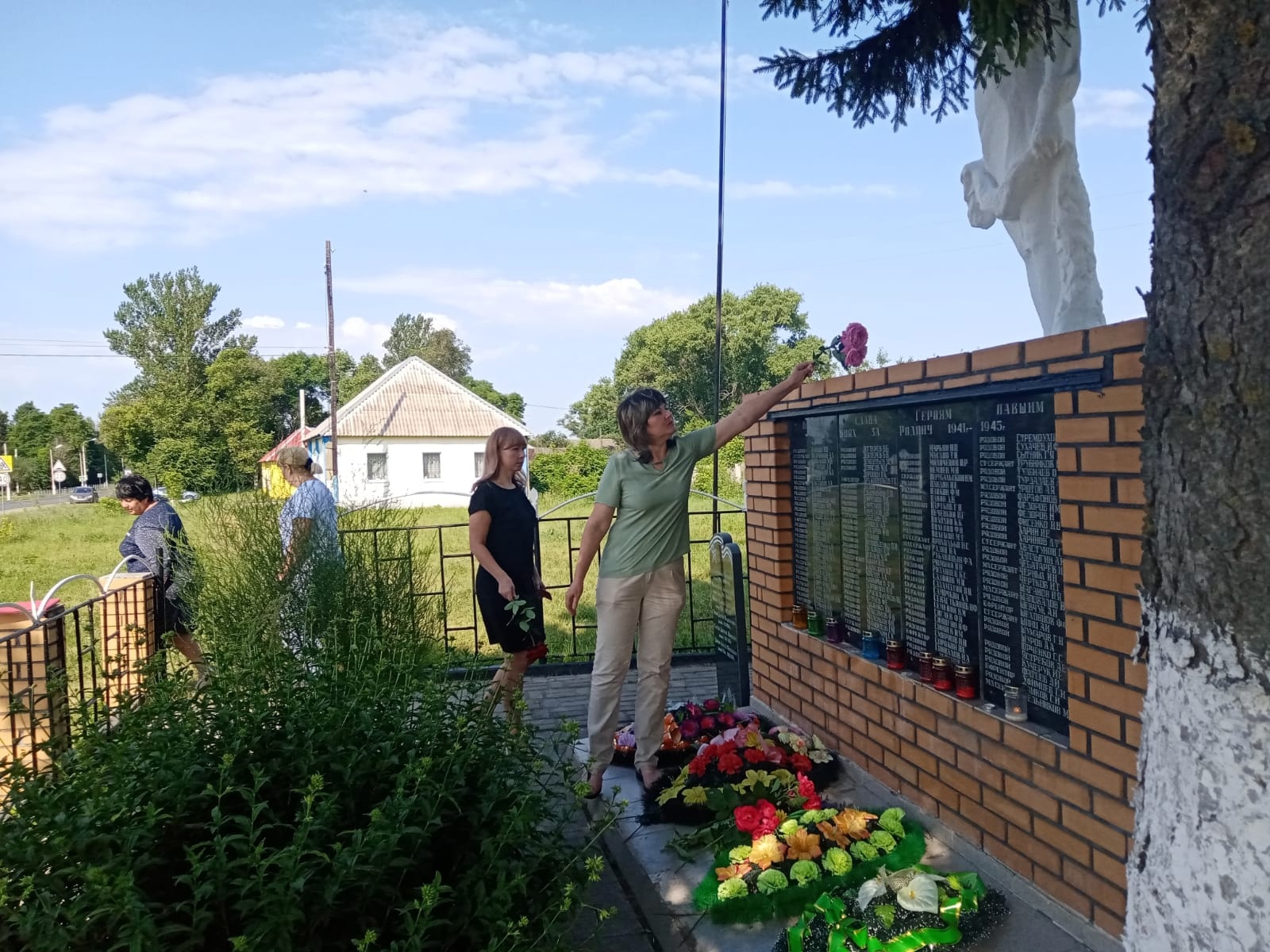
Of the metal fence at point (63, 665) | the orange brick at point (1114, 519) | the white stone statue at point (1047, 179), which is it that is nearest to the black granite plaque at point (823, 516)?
the white stone statue at point (1047, 179)

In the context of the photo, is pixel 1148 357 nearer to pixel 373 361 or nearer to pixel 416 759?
pixel 416 759

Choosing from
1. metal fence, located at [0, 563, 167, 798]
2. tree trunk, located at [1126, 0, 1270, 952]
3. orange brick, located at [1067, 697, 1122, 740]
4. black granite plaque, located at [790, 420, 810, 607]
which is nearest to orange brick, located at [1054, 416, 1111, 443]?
orange brick, located at [1067, 697, 1122, 740]

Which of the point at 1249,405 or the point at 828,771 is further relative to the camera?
the point at 828,771

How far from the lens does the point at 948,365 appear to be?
10.9ft

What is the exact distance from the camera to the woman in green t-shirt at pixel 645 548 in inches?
154

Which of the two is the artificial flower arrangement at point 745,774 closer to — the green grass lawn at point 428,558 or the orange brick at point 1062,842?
the orange brick at point 1062,842

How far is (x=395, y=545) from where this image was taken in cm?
429

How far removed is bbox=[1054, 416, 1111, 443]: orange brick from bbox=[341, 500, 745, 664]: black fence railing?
203 centimetres

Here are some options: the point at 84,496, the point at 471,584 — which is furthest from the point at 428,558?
the point at 84,496

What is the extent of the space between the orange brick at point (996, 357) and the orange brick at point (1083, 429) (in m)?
0.27

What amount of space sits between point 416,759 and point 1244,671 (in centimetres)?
206

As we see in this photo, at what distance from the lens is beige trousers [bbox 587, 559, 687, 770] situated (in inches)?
157

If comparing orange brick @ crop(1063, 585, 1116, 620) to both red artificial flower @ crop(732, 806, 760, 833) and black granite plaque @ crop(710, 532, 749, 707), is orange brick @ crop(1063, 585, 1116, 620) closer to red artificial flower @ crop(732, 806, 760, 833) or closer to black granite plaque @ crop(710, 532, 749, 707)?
red artificial flower @ crop(732, 806, 760, 833)

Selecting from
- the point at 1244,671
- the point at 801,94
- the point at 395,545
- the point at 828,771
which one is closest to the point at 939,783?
the point at 828,771
